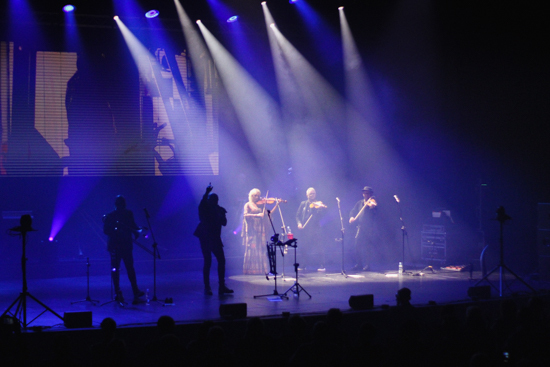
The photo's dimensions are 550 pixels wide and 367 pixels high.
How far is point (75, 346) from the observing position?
219 inches

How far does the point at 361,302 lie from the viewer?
6.67 meters

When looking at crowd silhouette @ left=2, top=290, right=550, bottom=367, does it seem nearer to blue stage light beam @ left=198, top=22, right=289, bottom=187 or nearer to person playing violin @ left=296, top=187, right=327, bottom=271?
person playing violin @ left=296, top=187, right=327, bottom=271

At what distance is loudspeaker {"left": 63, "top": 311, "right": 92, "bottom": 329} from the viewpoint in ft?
18.9

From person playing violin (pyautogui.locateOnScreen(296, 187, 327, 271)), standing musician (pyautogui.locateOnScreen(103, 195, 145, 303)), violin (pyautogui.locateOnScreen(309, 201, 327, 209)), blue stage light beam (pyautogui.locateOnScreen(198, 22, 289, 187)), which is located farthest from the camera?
blue stage light beam (pyautogui.locateOnScreen(198, 22, 289, 187))

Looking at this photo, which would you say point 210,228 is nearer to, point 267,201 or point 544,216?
point 267,201

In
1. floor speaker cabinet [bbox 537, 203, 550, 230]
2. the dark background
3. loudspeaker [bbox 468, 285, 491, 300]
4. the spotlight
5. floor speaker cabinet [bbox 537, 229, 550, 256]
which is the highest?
the spotlight

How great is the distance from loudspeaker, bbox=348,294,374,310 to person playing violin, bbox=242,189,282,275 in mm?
4384

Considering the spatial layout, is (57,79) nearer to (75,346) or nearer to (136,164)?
(136,164)

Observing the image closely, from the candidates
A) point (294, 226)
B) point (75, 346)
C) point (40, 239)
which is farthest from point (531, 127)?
point (40, 239)

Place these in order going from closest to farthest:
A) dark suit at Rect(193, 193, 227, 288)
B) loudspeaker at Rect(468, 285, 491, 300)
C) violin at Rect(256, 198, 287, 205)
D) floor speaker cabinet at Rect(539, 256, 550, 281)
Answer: loudspeaker at Rect(468, 285, 491, 300)
dark suit at Rect(193, 193, 227, 288)
floor speaker cabinet at Rect(539, 256, 550, 281)
violin at Rect(256, 198, 287, 205)

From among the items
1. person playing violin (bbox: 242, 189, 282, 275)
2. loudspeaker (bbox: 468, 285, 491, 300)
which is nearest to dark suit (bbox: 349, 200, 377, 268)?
person playing violin (bbox: 242, 189, 282, 275)

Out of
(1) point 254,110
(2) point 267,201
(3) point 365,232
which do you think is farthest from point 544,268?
(1) point 254,110

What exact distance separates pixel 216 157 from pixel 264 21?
11.4 feet

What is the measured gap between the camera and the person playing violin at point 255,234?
1095cm
